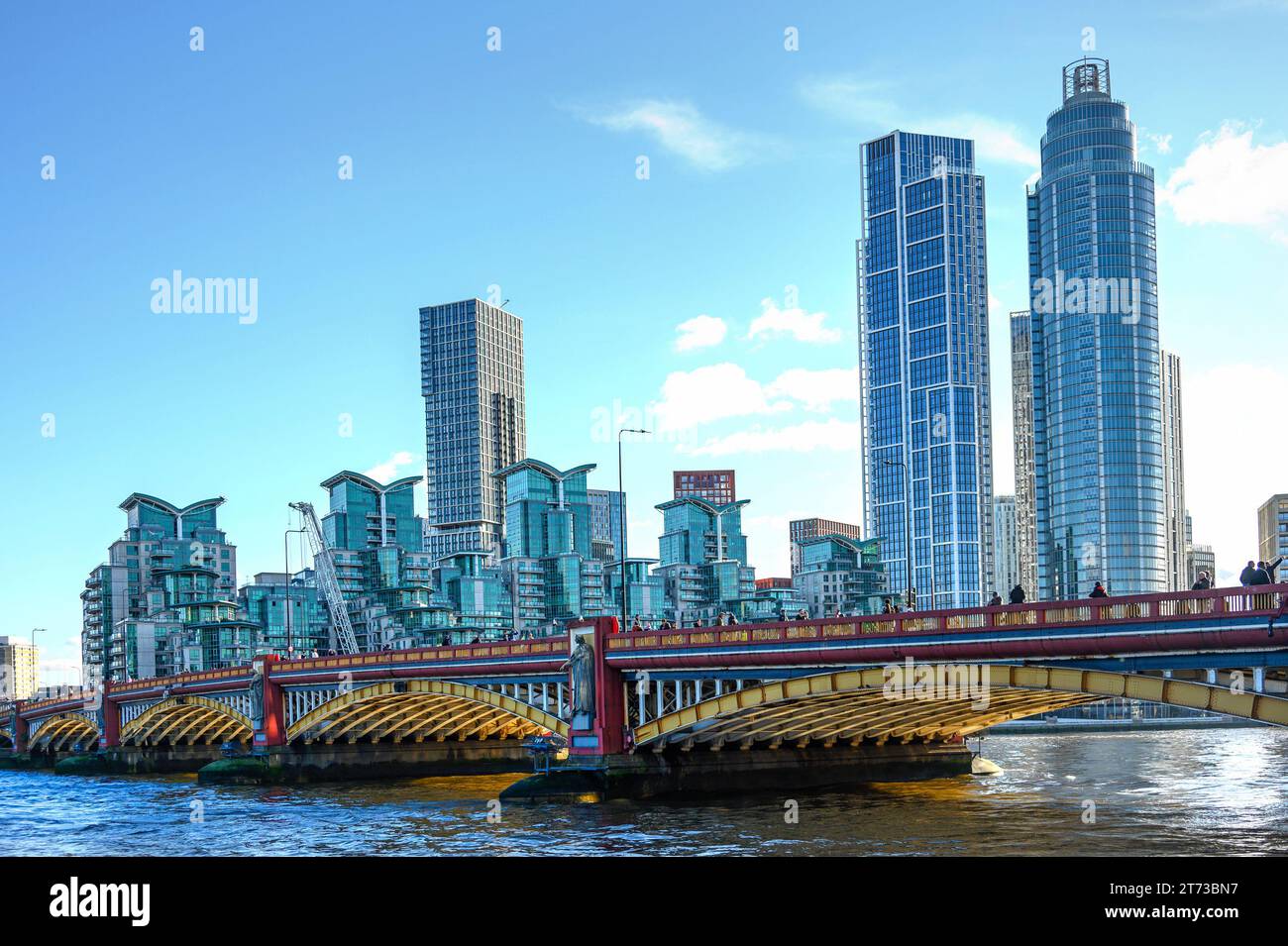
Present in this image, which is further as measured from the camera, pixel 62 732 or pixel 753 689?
pixel 62 732

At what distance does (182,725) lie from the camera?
117m

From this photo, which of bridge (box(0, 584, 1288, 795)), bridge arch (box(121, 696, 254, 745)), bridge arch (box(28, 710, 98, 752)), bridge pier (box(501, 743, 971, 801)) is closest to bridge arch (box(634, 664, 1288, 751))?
bridge (box(0, 584, 1288, 795))

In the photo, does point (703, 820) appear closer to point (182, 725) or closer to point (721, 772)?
point (721, 772)

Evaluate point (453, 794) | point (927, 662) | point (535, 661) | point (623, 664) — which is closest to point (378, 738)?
point (453, 794)

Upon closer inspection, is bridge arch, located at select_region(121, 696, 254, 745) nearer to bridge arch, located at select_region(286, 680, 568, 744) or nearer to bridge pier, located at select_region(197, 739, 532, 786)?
bridge pier, located at select_region(197, 739, 532, 786)

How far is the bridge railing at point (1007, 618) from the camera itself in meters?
40.7

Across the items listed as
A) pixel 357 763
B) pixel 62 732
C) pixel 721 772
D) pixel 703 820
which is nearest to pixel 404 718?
pixel 357 763

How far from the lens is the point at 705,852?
46.1 metres

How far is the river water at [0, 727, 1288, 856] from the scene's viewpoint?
48.4 m

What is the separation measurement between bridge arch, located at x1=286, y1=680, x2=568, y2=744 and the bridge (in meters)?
0.15

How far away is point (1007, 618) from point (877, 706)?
15023mm

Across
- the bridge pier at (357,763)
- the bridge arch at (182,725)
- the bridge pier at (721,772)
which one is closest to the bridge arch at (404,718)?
the bridge pier at (357,763)
